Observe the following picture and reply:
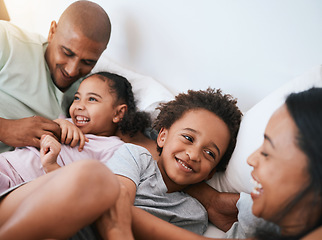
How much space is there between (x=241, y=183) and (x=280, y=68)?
0.49 meters

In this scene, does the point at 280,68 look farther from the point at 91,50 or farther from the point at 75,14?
the point at 75,14

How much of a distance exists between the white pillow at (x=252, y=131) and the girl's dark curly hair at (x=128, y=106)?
47cm

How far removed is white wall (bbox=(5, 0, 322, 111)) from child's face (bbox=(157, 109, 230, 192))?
34 cm

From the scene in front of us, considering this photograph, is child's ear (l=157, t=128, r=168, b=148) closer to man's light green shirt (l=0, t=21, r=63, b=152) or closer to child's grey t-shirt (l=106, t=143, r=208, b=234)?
child's grey t-shirt (l=106, t=143, r=208, b=234)

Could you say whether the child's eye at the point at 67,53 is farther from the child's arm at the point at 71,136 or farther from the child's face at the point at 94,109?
the child's arm at the point at 71,136

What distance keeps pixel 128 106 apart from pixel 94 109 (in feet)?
0.63

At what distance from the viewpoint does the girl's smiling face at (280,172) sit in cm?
57

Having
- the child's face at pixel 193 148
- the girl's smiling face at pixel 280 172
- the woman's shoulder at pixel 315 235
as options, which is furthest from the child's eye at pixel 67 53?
the woman's shoulder at pixel 315 235

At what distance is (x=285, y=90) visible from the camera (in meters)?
0.96

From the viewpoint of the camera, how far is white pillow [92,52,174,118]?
4.39 ft

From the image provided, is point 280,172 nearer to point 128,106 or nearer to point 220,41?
point 220,41

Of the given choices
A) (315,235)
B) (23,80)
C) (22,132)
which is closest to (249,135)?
(315,235)

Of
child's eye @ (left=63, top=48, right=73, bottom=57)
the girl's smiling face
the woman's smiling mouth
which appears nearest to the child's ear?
the woman's smiling mouth

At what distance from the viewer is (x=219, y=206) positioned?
992 mm
